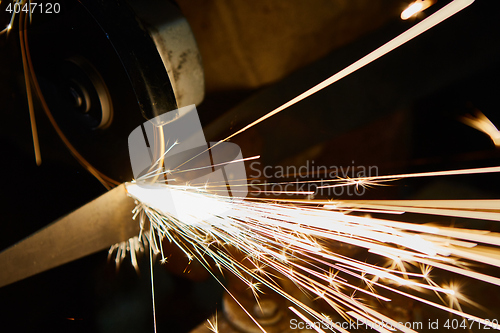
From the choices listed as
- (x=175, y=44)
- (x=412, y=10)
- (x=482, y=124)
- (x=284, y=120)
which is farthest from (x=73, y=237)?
(x=482, y=124)

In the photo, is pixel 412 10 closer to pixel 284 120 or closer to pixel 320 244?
pixel 284 120

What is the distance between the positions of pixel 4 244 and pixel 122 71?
2.57ft

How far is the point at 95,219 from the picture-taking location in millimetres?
985

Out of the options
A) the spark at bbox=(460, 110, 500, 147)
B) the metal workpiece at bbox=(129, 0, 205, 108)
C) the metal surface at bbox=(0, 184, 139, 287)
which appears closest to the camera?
the metal workpiece at bbox=(129, 0, 205, 108)

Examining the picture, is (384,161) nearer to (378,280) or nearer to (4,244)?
(378,280)

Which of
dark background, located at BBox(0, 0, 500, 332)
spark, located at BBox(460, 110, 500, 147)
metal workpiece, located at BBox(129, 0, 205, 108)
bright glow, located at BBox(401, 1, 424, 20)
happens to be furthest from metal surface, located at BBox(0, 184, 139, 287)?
spark, located at BBox(460, 110, 500, 147)

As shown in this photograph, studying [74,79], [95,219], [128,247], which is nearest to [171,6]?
[74,79]

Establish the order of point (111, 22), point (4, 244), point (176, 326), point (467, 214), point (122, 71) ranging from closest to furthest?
point (111, 22), point (122, 71), point (4, 244), point (176, 326), point (467, 214)

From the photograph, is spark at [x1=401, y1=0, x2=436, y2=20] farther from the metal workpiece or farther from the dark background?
the metal workpiece

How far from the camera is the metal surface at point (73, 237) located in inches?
35.8

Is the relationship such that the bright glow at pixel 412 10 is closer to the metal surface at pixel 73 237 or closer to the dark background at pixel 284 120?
the dark background at pixel 284 120

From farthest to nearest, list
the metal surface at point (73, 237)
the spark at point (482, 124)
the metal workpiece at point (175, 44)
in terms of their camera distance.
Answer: the spark at point (482, 124) < the metal surface at point (73, 237) < the metal workpiece at point (175, 44)

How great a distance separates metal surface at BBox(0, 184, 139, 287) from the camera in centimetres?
91

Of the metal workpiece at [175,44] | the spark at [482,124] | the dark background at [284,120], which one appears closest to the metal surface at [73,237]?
the dark background at [284,120]
